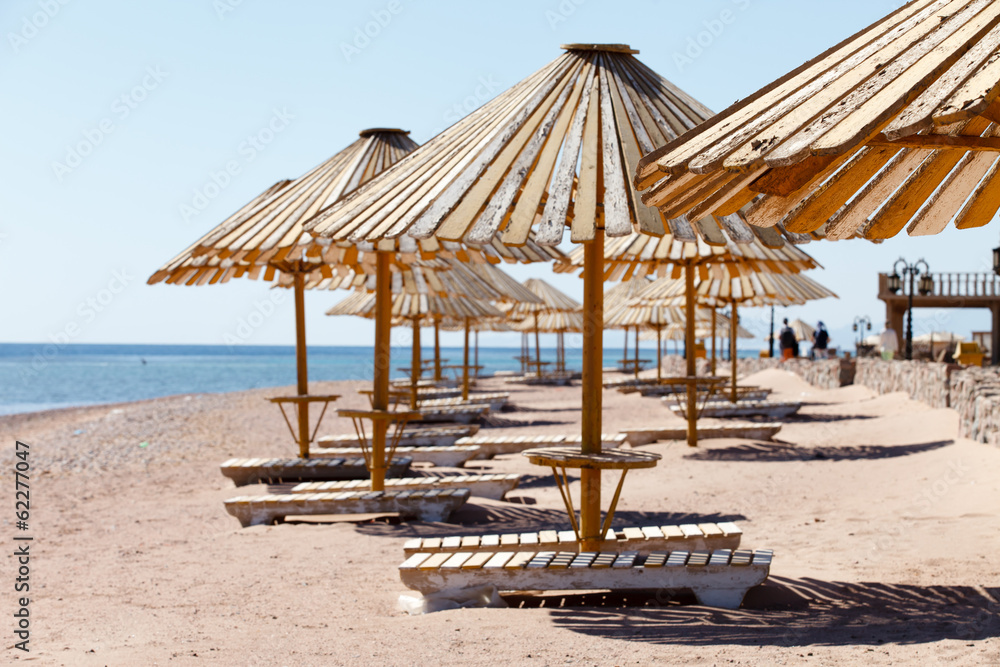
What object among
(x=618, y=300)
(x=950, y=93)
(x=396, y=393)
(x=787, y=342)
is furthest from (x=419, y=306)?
(x=787, y=342)

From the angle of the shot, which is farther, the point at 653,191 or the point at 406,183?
the point at 406,183

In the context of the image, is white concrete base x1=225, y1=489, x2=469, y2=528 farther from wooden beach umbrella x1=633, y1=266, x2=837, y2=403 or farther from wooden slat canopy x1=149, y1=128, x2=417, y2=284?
wooden beach umbrella x1=633, y1=266, x2=837, y2=403

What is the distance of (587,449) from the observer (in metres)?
4.23

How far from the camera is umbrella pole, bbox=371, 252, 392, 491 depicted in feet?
20.0

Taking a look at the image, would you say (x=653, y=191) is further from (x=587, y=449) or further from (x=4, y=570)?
(x=4, y=570)

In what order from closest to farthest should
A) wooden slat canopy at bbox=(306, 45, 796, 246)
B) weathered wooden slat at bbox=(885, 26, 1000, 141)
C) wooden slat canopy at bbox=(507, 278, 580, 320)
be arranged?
weathered wooden slat at bbox=(885, 26, 1000, 141) → wooden slat canopy at bbox=(306, 45, 796, 246) → wooden slat canopy at bbox=(507, 278, 580, 320)

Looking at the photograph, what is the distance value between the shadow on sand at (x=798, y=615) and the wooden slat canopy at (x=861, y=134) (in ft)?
5.30

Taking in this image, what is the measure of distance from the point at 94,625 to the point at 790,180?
3538mm

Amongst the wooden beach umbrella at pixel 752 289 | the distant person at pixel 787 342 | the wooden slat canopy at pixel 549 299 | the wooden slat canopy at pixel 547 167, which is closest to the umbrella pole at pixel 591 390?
the wooden slat canopy at pixel 547 167

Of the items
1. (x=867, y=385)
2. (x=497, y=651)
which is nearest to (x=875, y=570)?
(x=497, y=651)

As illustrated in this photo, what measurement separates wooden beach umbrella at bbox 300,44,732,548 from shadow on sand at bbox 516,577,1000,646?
453mm

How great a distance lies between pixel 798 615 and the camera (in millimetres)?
3691

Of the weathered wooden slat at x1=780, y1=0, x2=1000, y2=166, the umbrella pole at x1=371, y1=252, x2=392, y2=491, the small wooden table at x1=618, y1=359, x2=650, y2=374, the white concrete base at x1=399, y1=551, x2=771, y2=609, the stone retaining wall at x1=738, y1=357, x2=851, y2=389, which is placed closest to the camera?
the weathered wooden slat at x1=780, y1=0, x2=1000, y2=166

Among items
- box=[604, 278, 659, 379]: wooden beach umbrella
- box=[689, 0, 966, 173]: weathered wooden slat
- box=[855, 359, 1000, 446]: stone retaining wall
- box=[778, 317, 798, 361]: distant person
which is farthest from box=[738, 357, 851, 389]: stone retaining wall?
box=[689, 0, 966, 173]: weathered wooden slat
